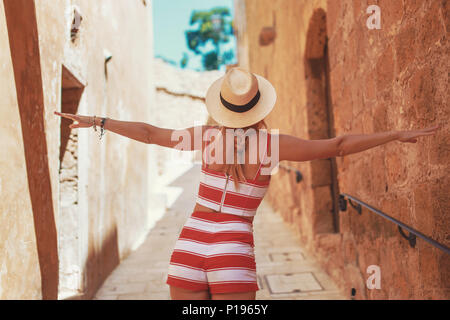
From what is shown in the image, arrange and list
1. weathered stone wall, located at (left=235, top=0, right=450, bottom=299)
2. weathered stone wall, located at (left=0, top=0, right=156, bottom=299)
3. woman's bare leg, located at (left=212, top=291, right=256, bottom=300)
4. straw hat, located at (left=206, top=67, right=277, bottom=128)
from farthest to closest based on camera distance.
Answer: weathered stone wall, located at (left=0, top=0, right=156, bottom=299)
weathered stone wall, located at (left=235, top=0, right=450, bottom=299)
straw hat, located at (left=206, top=67, right=277, bottom=128)
woman's bare leg, located at (left=212, top=291, right=256, bottom=300)

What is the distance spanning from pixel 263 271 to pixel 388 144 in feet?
8.40

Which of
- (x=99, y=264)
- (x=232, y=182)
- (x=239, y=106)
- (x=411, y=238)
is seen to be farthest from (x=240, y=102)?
(x=99, y=264)

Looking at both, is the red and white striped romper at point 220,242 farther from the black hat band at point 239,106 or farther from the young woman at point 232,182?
the black hat band at point 239,106

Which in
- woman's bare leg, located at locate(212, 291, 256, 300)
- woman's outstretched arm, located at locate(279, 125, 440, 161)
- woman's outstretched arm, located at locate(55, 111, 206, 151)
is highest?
woman's outstretched arm, located at locate(55, 111, 206, 151)

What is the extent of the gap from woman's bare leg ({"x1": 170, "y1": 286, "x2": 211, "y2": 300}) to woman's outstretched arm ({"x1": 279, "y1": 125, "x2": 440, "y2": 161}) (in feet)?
1.90

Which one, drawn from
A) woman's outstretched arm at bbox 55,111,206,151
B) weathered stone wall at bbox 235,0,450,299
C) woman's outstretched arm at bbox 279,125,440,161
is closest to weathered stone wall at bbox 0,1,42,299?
woman's outstretched arm at bbox 55,111,206,151

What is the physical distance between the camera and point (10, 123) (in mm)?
2250

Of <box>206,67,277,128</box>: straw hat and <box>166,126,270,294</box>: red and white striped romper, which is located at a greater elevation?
<box>206,67,277,128</box>: straw hat

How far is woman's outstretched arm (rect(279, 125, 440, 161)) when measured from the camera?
1.52 metres

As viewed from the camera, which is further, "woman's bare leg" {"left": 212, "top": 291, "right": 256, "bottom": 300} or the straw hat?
the straw hat

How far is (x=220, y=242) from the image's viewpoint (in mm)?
1455

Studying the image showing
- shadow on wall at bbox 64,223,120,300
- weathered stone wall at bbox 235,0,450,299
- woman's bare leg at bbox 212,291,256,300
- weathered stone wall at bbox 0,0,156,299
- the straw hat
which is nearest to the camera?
woman's bare leg at bbox 212,291,256,300

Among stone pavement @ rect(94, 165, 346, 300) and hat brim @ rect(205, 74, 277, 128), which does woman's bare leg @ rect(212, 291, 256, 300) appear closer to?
hat brim @ rect(205, 74, 277, 128)

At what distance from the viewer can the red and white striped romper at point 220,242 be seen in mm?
1432
